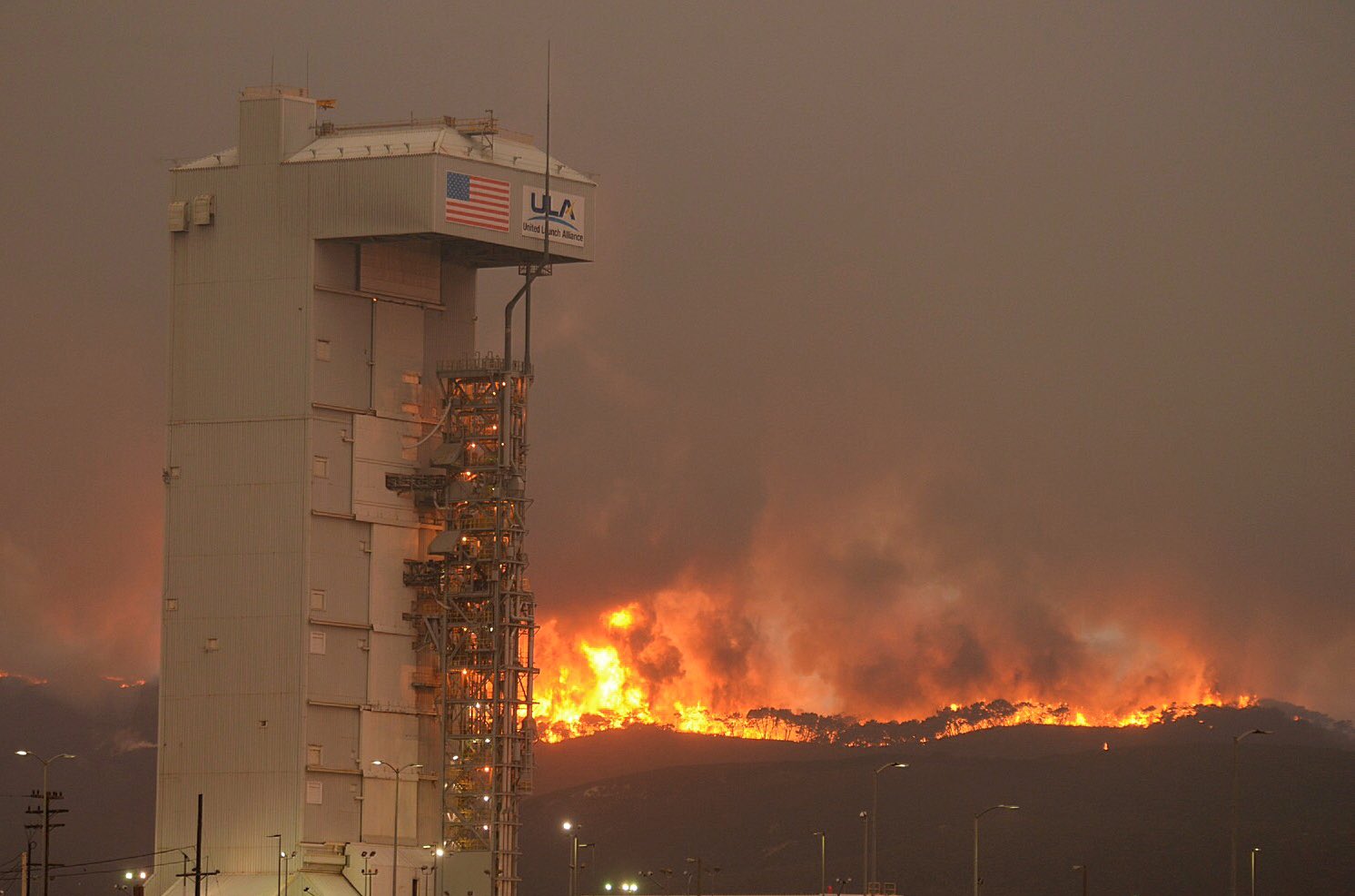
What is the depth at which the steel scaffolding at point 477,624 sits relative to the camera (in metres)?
113

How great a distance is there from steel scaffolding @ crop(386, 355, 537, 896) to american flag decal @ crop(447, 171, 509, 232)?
25.4 feet

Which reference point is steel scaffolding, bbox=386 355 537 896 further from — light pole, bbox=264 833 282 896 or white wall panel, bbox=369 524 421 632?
light pole, bbox=264 833 282 896

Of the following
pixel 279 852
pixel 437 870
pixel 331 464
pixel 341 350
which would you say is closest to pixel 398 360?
pixel 341 350

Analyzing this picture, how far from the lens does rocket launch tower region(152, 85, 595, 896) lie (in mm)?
108812

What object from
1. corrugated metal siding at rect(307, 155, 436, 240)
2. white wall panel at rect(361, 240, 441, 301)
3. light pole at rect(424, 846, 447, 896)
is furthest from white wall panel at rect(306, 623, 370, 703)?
corrugated metal siding at rect(307, 155, 436, 240)

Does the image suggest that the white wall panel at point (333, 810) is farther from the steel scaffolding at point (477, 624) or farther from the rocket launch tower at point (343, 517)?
the steel scaffolding at point (477, 624)

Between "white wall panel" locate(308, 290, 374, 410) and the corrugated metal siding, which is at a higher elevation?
the corrugated metal siding

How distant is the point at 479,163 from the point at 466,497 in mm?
16403

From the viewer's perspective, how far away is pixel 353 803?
109312 millimetres

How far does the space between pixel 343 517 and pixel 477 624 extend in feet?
27.9

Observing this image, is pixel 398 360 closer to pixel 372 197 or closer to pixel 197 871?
pixel 372 197

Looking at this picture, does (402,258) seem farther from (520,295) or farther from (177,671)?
(177,671)

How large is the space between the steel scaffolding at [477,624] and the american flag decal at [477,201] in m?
7.74

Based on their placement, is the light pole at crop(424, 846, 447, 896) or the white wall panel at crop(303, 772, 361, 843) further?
the light pole at crop(424, 846, 447, 896)
